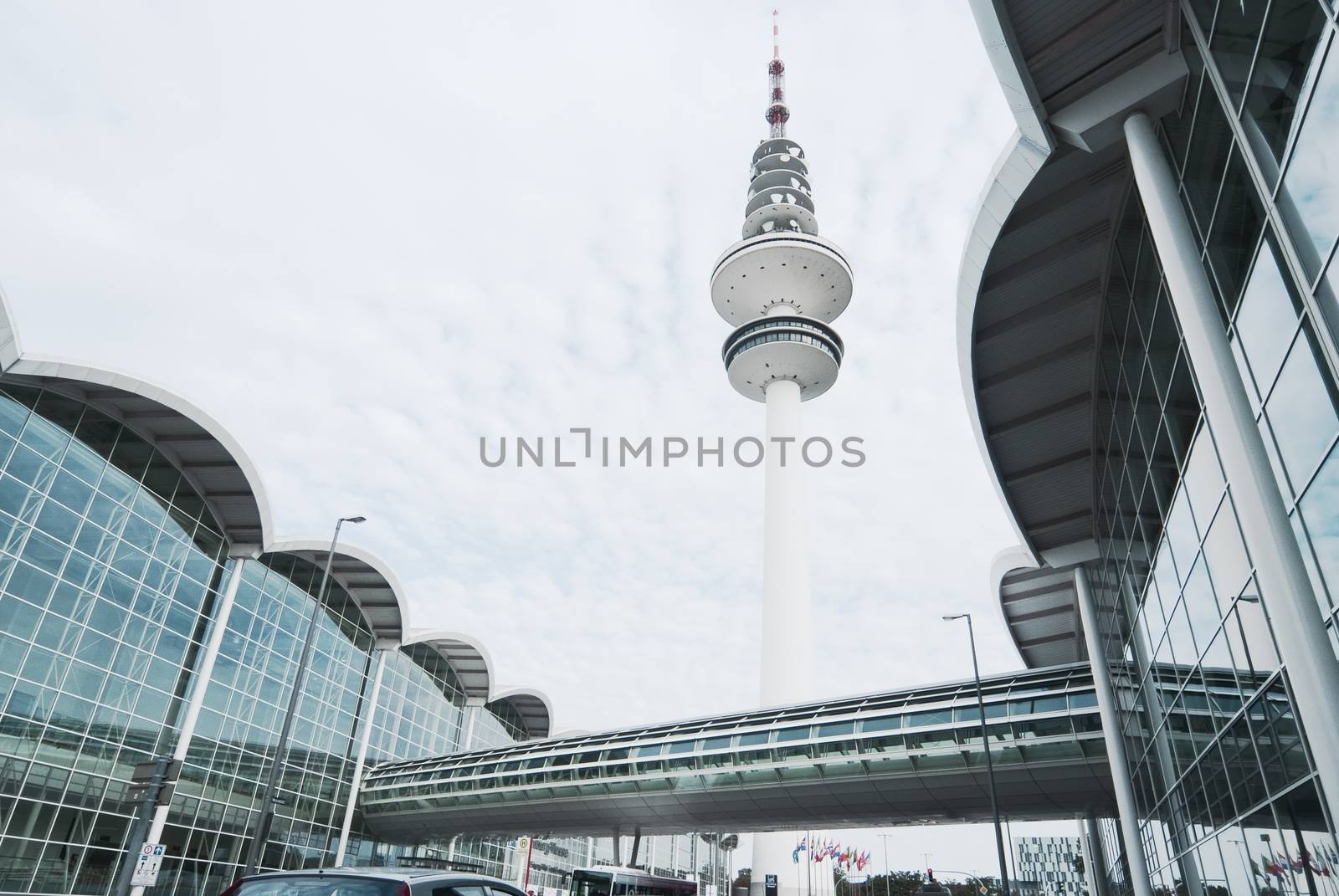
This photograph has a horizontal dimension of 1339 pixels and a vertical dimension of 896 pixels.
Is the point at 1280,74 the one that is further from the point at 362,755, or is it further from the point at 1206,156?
the point at 362,755

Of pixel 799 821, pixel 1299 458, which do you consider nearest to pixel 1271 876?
pixel 1299 458

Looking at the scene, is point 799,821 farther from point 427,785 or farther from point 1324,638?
point 1324,638

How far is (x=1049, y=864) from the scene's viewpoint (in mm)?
152750

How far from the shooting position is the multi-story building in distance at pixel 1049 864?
125144mm

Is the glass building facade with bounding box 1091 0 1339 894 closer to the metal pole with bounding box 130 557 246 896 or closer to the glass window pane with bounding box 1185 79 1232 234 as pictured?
the glass window pane with bounding box 1185 79 1232 234

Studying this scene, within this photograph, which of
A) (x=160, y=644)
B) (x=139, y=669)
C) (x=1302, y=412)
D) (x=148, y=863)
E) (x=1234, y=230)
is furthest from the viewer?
(x=160, y=644)

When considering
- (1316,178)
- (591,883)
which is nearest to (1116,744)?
(591,883)

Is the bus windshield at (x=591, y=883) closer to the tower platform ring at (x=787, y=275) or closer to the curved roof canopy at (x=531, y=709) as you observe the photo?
the curved roof canopy at (x=531, y=709)

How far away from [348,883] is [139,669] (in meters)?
34.1

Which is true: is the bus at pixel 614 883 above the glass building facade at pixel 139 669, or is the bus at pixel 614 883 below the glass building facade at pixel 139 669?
below

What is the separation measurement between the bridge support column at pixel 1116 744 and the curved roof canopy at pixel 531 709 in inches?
1772

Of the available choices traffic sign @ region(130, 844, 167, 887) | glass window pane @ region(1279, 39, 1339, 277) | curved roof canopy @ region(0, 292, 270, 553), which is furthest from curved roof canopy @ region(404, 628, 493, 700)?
glass window pane @ region(1279, 39, 1339, 277)

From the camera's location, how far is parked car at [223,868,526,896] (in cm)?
545

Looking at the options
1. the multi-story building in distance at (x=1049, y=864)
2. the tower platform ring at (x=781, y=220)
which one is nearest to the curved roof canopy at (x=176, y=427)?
the tower platform ring at (x=781, y=220)
